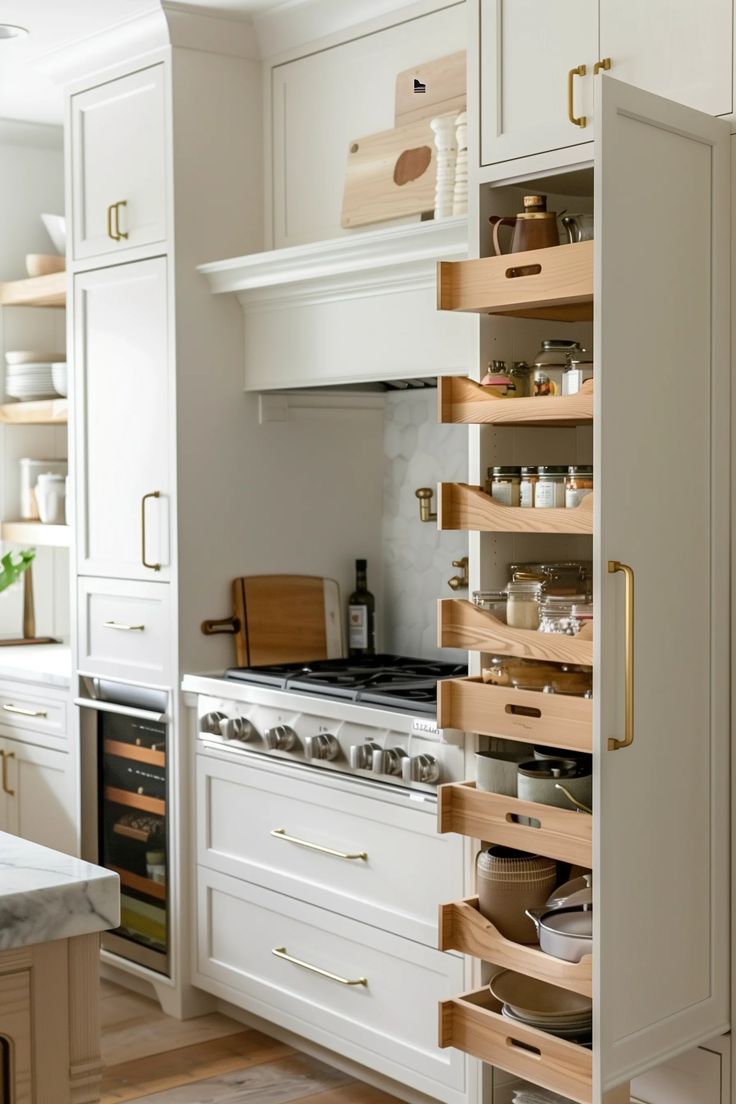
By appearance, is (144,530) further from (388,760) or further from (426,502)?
(388,760)

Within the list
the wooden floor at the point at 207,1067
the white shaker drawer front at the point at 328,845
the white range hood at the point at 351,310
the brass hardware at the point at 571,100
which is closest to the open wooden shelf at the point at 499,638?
the white shaker drawer front at the point at 328,845

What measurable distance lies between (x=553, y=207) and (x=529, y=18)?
39cm

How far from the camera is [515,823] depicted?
2379mm

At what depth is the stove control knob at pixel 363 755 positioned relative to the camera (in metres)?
3.03

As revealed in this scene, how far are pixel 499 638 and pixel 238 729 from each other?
1.23m

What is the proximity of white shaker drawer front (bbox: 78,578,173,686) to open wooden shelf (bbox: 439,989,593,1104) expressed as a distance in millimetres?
1507

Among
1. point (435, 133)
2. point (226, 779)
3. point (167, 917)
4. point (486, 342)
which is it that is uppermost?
point (435, 133)

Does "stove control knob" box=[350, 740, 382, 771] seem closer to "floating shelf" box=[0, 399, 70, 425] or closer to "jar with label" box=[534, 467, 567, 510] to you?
"jar with label" box=[534, 467, 567, 510]

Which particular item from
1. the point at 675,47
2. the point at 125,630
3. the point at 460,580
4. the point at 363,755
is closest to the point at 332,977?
the point at 363,755

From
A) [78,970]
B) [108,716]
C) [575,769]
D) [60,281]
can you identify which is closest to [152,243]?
[60,281]

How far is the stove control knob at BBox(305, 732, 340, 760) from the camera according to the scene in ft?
10.3

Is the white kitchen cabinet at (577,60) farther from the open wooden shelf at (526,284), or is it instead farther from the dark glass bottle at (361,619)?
the dark glass bottle at (361,619)

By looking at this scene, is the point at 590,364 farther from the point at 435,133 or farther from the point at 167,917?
the point at 167,917

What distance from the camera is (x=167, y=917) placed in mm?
3729
